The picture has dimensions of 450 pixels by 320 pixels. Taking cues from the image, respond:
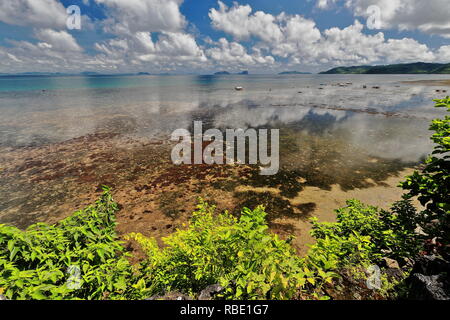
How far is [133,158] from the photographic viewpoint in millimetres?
21375

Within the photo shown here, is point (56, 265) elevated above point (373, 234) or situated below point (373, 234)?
A: above

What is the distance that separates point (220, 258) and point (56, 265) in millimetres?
3071

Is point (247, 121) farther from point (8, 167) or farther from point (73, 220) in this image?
point (73, 220)

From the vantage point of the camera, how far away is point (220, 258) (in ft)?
14.9

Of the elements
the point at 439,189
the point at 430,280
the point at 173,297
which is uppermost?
the point at 439,189

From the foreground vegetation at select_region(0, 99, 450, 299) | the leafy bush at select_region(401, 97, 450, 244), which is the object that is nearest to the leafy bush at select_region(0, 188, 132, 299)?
the foreground vegetation at select_region(0, 99, 450, 299)

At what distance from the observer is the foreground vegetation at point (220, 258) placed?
325 centimetres

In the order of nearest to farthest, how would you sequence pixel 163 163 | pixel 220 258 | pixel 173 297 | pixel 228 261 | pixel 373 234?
1. pixel 173 297
2. pixel 228 261
3. pixel 220 258
4. pixel 373 234
5. pixel 163 163

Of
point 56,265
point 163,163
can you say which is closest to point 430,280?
point 56,265

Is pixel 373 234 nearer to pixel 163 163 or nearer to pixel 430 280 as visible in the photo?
pixel 430 280

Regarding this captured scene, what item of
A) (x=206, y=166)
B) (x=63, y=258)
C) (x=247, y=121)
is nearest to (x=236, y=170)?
(x=206, y=166)

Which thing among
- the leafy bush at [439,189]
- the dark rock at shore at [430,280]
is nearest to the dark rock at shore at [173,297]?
the dark rock at shore at [430,280]

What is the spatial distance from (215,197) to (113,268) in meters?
10.9

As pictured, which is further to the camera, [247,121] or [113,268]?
[247,121]
